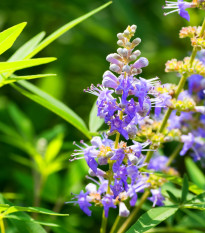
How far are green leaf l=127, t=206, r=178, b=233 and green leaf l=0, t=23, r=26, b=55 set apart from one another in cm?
94

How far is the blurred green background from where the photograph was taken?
182 inches

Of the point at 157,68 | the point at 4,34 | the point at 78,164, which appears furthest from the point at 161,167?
the point at 157,68

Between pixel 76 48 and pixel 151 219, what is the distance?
3.71m

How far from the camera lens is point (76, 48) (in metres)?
5.38

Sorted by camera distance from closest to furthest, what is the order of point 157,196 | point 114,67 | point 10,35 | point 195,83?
point 10,35, point 114,67, point 157,196, point 195,83

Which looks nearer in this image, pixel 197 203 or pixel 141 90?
pixel 141 90

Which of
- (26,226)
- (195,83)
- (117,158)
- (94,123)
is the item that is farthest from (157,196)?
(195,83)

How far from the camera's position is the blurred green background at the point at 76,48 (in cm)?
461

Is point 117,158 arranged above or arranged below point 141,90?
below

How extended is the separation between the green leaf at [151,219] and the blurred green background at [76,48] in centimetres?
229

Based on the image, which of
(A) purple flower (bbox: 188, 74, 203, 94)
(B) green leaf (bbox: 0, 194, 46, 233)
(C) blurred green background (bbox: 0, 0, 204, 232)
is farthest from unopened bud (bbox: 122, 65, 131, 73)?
(C) blurred green background (bbox: 0, 0, 204, 232)

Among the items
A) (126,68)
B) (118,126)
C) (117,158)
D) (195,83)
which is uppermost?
(195,83)

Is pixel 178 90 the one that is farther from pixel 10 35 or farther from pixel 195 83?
pixel 10 35

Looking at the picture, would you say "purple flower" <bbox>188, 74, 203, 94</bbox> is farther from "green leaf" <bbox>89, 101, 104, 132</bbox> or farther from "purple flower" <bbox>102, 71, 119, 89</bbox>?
"purple flower" <bbox>102, 71, 119, 89</bbox>
